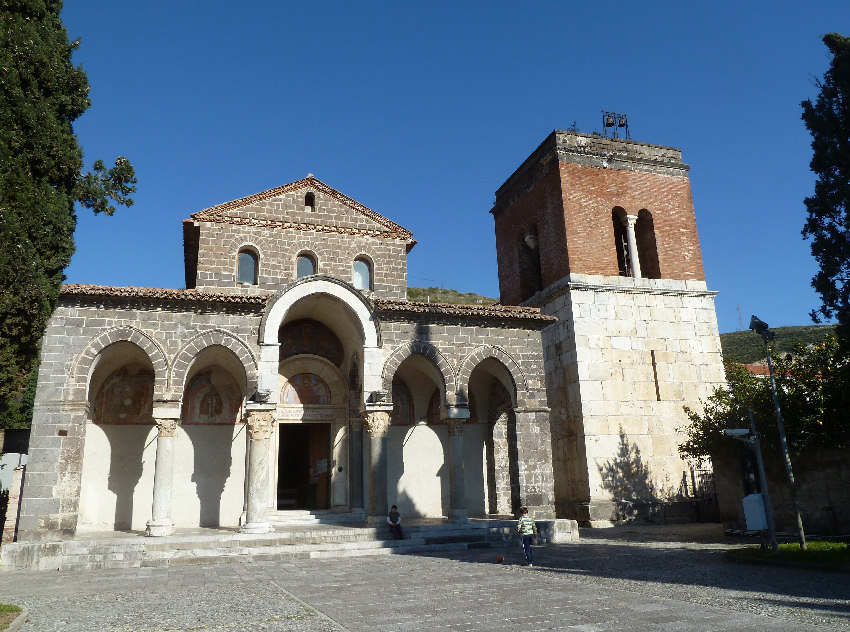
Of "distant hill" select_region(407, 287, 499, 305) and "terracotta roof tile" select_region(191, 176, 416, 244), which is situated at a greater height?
"distant hill" select_region(407, 287, 499, 305)

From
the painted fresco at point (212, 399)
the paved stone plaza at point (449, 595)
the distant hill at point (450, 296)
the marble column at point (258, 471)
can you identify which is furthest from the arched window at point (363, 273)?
the distant hill at point (450, 296)

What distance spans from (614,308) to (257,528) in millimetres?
12889

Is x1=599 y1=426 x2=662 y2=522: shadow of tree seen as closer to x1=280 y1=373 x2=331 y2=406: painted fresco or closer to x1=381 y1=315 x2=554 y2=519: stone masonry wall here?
x1=381 y1=315 x2=554 y2=519: stone masonry wall

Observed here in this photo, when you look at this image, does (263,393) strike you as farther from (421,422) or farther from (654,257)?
(654,257)

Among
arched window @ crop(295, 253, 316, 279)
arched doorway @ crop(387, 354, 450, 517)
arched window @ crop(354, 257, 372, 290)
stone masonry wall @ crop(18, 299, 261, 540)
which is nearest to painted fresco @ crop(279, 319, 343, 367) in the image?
arched window @ crop(295, 253, 316, 279)

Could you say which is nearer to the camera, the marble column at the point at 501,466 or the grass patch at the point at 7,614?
the grass patch at the point at 7,614

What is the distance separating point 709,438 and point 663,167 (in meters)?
11.5

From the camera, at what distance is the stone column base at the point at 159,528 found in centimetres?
1259

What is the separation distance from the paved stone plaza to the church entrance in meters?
5.16

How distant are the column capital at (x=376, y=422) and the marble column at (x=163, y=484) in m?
4.34

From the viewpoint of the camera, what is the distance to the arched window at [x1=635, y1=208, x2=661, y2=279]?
21297 millimetres

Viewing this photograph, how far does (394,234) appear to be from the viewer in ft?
58.7

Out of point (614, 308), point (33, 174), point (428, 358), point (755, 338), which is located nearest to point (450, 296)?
point (755, 338)

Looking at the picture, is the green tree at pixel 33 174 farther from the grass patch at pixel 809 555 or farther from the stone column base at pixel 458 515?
the grass patch at pixel 809 555
